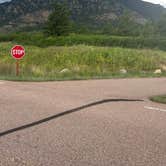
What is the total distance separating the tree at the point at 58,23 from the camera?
234ft

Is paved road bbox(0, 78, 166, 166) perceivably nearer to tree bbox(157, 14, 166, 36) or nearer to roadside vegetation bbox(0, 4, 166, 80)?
roadside vegetation bbox(0, 4, 166, 80)

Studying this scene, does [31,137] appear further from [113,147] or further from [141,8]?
[141,8]

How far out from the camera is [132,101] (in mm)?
9773

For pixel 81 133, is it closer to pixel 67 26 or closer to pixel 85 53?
pixel 85 53

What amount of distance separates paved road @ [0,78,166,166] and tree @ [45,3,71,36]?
205ft

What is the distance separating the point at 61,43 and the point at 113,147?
45779mm

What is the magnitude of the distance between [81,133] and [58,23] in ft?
220

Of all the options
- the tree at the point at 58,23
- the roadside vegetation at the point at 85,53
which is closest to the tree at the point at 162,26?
the roadside vegetation at the point at 85,53

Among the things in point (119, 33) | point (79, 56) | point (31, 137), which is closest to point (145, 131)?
point (31, 137)

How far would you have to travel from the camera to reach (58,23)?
236 ft

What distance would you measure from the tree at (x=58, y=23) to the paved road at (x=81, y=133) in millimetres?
62510

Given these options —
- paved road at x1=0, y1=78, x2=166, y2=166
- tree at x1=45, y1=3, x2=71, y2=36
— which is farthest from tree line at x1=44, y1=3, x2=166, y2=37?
paved road at x1=0, y1=78, x2=166, y2=166

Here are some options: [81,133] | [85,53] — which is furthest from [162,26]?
[81,133]

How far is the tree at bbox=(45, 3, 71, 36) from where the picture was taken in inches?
2813
